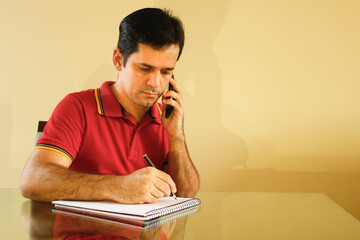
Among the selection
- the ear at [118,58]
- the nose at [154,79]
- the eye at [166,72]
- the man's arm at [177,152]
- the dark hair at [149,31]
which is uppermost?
the dark hair at [149,31]

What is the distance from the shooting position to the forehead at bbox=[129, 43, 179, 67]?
151 cm

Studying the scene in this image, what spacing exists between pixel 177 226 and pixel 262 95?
1.47 m

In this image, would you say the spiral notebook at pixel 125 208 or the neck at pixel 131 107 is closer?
the spiral notebook at pixel 125 208

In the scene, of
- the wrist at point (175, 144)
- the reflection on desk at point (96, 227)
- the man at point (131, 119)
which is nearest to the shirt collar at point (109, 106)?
the man at point (131, 119)

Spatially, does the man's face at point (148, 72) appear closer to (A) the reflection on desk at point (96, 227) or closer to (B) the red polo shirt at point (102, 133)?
(B) the red polo shirt at point (102, 133)

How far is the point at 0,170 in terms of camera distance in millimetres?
2330

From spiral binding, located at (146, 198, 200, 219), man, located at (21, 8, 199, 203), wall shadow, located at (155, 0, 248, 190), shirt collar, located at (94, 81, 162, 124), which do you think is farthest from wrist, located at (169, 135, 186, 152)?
wall shadow, located at (155, 0, 248, 190)

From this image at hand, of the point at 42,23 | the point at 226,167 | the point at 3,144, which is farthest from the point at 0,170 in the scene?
the point at 226,167

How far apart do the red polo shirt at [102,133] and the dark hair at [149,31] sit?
22 cm

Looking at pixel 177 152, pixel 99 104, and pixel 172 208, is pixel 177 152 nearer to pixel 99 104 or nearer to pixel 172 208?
pixel 99 104

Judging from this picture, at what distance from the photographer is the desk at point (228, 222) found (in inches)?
32.8

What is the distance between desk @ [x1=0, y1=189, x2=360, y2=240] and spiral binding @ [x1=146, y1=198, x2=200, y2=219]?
3 centimetres

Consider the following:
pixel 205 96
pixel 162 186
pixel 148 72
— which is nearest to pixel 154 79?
pixel 148 72

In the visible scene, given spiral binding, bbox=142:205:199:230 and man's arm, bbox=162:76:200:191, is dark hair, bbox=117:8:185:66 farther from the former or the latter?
spiral binding, bbox=142:205:199:230
